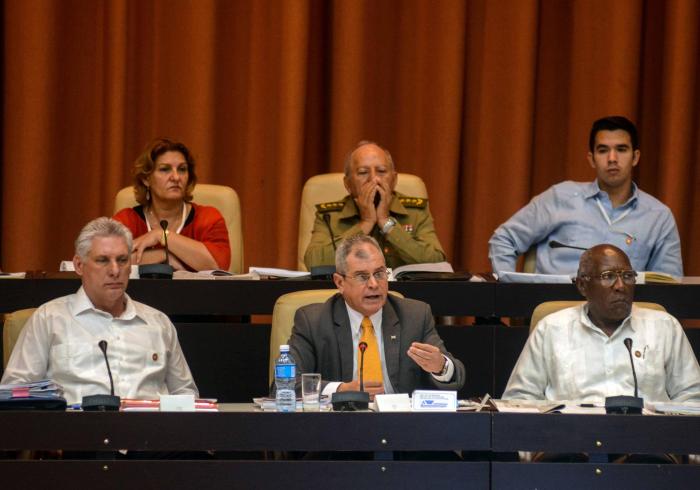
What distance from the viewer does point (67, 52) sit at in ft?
22.2

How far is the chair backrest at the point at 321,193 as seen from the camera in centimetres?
549

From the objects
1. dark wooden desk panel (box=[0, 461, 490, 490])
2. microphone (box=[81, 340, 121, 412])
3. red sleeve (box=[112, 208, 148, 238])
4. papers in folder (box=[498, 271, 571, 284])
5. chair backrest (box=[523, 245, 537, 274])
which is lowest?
dark wooden desk panel (box=[0, 461, 490, 490])

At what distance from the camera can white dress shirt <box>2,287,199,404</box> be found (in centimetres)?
392

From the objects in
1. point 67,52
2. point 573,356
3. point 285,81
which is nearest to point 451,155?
point 285,81

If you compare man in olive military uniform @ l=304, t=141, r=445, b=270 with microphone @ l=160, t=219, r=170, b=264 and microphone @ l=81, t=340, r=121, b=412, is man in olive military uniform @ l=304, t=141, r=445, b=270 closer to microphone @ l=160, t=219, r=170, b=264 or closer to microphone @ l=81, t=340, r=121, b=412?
microphone @ l=160, t=219, r=170, b=264

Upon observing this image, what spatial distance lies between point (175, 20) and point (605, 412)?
413cm

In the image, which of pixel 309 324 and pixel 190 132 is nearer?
pixel 309 324

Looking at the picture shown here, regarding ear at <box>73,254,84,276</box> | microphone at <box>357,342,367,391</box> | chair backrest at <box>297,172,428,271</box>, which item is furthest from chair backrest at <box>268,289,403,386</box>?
chair backrest at <box>297,172,428,271</box>

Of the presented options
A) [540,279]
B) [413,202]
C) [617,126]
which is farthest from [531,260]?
[540,279]

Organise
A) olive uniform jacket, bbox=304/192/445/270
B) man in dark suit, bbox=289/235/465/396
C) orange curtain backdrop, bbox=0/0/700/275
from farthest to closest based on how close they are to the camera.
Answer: orange curtain backdrop, bbox=0/0/700/275, olive uniform jacket, bbox=304/192/445/270, man in dark suit, bbox=289/235/465/396

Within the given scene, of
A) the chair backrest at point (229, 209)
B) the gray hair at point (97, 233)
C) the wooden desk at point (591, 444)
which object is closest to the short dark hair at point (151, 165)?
the chair backrest at point (229, 209)

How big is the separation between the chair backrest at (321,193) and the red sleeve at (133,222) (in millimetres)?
689

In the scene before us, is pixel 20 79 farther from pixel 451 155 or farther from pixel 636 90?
pixel 636 90

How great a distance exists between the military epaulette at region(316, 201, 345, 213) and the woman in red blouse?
1.32ft
